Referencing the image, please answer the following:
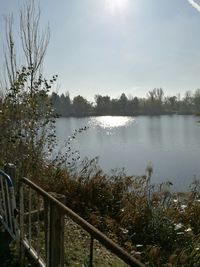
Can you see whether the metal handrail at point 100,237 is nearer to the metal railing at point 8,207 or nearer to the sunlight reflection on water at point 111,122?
the metal railing at point 8,207

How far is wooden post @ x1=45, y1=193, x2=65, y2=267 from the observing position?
3.14m

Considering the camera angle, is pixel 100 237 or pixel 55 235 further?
pixel 55 235

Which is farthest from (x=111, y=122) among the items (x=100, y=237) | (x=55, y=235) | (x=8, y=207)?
(x=100, y=237)

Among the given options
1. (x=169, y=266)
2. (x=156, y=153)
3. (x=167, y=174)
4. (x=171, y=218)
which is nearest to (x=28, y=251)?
(x=169, y=266)

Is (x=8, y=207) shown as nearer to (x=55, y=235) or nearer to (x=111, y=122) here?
(x=55, y=235)

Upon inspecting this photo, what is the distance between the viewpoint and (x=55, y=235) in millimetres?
3215

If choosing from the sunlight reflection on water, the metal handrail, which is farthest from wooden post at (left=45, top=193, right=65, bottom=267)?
the sunlight reflection on water

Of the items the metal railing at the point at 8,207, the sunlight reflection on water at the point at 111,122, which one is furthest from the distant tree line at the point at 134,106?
the metal railing at the point at 8,207

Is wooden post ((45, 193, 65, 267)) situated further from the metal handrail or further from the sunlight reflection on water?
the sunlight reflection on water

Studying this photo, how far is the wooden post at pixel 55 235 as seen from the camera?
10.3ft

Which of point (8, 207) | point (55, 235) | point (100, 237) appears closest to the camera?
point (100, 237)

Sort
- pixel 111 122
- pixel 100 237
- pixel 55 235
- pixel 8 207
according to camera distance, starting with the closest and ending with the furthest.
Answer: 1. pixel 100 237
2. pixel 55 235
3. pixel 8 207
4. pixel 111 122

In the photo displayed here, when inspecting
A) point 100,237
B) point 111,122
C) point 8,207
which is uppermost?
point 100,237

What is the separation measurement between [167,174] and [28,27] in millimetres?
10132
